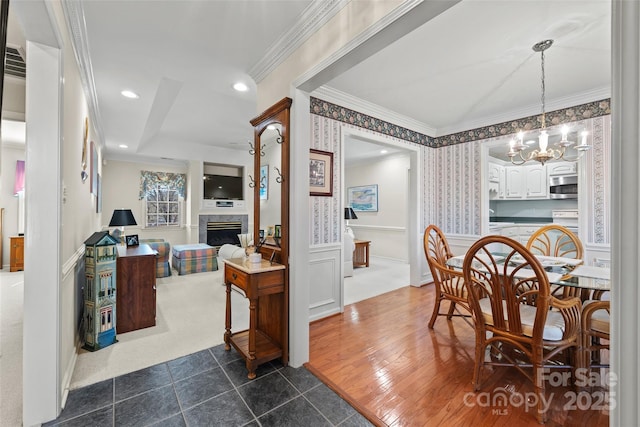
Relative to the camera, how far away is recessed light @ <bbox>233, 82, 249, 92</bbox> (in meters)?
3.18

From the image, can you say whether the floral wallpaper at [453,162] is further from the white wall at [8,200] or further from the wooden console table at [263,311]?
the white wall at [8,200]

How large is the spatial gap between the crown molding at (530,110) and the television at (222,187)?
4.83 metres

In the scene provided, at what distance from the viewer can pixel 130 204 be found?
6.95 meters

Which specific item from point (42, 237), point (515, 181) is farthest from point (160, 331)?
point (515, 181)

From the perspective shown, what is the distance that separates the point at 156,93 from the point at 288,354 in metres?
3.21

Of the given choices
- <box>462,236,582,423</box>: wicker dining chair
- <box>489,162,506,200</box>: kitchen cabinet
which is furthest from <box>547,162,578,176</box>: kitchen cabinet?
<box>462,236,582,423</box>: wicker dining chair

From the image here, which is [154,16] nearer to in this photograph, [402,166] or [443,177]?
[443,177]

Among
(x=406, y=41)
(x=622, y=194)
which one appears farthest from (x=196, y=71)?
(x=622, y=194)

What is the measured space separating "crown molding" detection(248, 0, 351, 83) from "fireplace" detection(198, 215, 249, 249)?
476 centimetres

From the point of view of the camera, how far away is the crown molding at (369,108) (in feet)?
11.2

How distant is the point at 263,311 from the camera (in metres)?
2.65

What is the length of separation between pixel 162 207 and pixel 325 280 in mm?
5690

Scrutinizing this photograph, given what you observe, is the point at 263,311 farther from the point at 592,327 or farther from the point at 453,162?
the point at 453,162

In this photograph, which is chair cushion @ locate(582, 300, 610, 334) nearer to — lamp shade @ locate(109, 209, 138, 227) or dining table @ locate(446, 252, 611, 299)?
dining table @ locate(446, 252, 611, 299)
